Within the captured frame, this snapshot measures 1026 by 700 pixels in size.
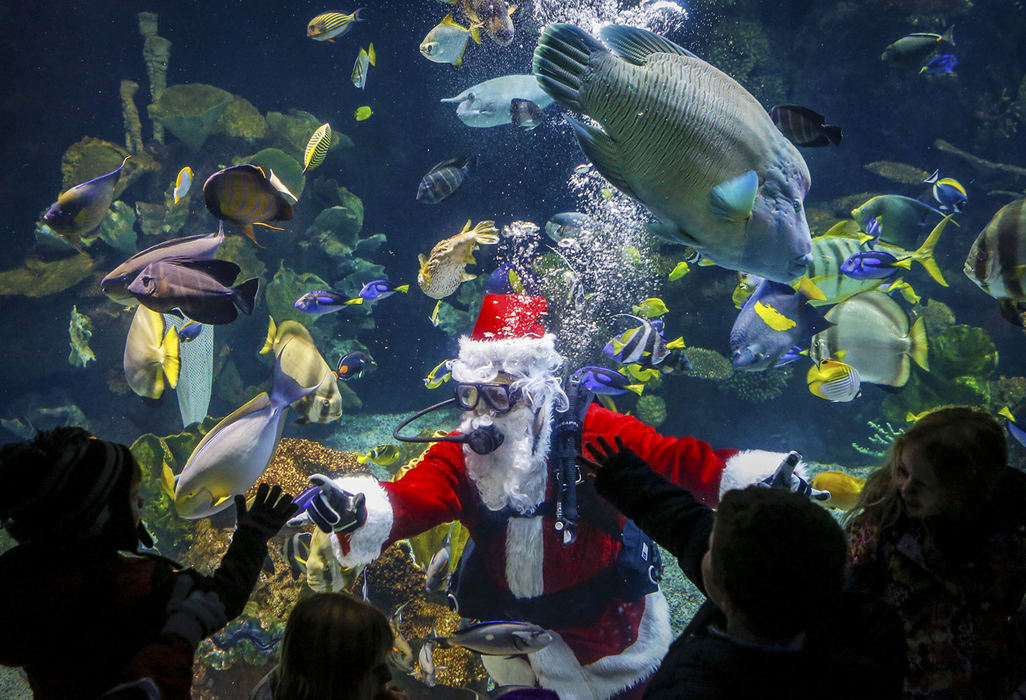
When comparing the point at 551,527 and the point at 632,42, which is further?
the point at 551,527

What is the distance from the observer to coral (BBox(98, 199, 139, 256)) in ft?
25.9

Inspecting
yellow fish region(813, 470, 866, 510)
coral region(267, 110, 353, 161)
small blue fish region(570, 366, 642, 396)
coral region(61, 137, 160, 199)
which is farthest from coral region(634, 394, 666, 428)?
coral region(61, 137, 160, 199)

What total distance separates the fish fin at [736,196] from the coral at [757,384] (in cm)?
690

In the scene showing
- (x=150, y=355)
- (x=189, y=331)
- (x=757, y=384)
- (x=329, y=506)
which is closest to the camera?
(x=329, y=506)

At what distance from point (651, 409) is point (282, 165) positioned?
295 inches

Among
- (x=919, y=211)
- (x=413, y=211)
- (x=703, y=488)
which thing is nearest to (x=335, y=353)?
(x=413, y=211)

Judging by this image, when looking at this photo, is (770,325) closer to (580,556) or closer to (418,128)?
(580,556)

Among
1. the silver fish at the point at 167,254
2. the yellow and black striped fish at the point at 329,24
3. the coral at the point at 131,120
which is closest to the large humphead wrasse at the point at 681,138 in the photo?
the silver fish at the point at 167,254

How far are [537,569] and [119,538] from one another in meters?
1.63

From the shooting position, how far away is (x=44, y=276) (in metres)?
8.03

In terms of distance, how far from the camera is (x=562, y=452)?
2262 mm

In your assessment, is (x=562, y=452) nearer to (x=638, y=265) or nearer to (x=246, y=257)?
(x=638, y=265)

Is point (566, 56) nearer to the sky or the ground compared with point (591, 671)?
nearer to the sky

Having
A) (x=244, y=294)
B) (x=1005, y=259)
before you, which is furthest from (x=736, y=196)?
(x=1005, y=259)
